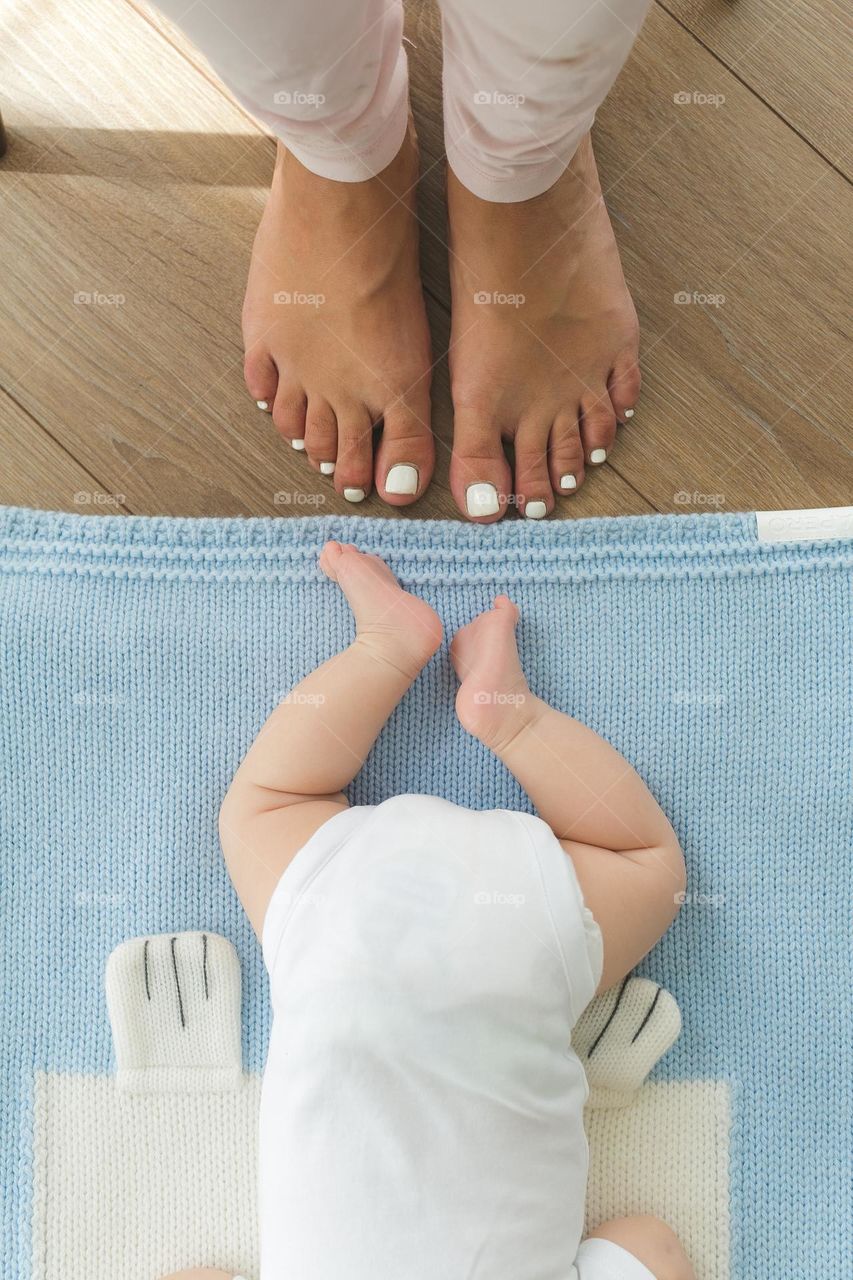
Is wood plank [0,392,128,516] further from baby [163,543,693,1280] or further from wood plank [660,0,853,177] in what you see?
wood plank [660,0,853,177]

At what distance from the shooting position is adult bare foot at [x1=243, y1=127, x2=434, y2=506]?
0.74 meters

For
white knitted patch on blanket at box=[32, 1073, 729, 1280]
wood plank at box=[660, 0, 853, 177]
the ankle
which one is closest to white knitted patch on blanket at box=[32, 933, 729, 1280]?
white knitted patch on blanket at box=[32, 1073, 729, 1280]

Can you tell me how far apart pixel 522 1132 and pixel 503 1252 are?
0.25 feet

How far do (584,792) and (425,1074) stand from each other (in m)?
0.22

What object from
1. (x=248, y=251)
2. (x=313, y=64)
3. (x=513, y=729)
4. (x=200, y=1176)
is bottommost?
(x=200, y=1176)

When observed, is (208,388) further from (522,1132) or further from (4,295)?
(522,1132)

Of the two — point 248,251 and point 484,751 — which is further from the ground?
point 248,251

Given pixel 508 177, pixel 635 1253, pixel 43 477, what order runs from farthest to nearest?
1. pixel 43 477
2. pixel 635 1253
3. pixel 508 177

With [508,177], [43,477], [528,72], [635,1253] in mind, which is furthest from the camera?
[43,477]

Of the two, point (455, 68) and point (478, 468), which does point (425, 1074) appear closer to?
point (478, 468)

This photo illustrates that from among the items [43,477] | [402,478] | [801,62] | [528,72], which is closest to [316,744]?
[402,478]

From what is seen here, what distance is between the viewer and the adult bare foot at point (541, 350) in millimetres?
739

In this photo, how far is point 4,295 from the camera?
0.81 meters

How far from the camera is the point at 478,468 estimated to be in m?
0.78
